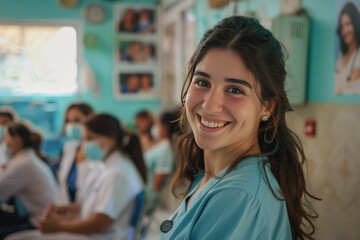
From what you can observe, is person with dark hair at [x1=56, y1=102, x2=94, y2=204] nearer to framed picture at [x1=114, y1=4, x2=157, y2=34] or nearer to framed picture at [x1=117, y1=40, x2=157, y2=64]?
framed picture at [x1=117, y1=40, x2=157, y2=64]

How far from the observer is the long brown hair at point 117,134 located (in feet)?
6.95

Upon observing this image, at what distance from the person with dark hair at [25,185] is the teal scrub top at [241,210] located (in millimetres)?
1790

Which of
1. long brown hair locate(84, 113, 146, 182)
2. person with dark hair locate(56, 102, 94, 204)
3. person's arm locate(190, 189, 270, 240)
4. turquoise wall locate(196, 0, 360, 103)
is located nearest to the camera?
person's arm locate(190, 189, 270, 240)

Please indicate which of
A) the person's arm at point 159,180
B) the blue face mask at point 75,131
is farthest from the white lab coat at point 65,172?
the person's arm at point 159,180

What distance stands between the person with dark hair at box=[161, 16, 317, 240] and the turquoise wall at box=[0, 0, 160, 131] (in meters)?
4.25

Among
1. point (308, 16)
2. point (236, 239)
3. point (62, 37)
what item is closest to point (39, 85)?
point (62, 37)

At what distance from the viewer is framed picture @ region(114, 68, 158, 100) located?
16.9 feet

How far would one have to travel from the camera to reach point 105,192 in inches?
74.8

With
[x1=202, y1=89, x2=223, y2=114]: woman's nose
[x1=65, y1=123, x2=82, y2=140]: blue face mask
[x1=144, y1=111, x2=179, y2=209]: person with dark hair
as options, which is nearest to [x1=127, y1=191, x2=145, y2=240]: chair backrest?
[x1=144, y1=111, x2=179, y2=209]: person with dark hair

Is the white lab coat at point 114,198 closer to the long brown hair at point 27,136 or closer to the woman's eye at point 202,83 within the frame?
the long brown hair at point 27,136

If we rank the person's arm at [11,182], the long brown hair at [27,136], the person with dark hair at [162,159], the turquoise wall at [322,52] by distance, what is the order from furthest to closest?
1. the person with dark hair at [162,159]
2. the long brown hair at [27,136]
3. the person's arm at [11,182]
4. the turquoise wall at [322,52]

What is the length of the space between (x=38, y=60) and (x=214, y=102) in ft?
14.8

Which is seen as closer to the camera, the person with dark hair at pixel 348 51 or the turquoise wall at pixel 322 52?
the person with dark hair at pixel 348 51

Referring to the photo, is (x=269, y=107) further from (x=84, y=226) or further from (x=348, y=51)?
(x=84, y=226)
